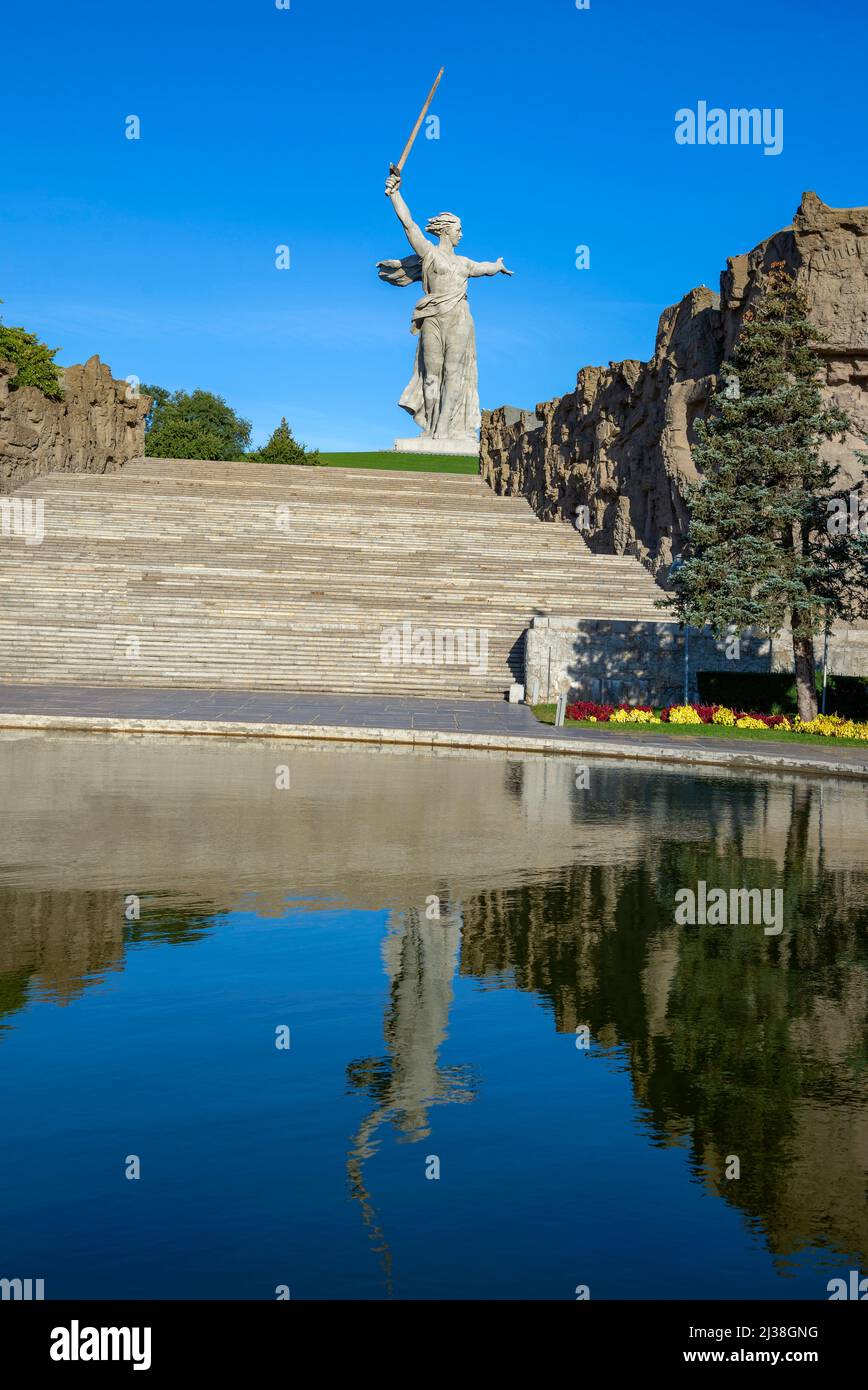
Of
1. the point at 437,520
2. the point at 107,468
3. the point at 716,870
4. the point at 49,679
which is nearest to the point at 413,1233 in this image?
the point at 716,870

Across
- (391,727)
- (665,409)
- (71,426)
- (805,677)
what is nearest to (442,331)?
(665,409)

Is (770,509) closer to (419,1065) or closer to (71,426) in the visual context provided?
(419,1065)

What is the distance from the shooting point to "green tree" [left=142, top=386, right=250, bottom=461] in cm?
9481

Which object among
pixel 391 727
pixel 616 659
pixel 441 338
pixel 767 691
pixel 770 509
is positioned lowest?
→ pixel 391 727

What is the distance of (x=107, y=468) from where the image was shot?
2243 inches

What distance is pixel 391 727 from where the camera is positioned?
23609mm

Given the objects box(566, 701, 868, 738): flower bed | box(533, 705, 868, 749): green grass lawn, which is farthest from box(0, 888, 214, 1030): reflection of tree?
box(566, 701, 868, 738): flower bed

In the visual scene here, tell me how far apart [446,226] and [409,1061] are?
5288 centimetres

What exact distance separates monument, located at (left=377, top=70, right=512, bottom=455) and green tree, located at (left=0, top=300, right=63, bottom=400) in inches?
714

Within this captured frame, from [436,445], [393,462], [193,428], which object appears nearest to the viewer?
[436,445]

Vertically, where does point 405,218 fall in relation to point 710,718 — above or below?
above

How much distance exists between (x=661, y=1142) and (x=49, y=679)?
88.1ft

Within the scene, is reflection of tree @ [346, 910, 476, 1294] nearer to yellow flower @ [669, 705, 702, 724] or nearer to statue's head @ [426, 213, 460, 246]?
yellow flower @ [669, 705, 702, 724]
